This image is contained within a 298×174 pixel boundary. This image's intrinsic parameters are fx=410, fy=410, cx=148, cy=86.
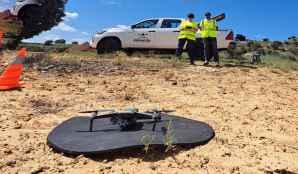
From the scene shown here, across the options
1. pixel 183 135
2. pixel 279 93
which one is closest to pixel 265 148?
pixel 183 135

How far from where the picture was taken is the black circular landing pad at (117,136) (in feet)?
14.6

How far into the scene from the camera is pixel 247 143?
192 inches

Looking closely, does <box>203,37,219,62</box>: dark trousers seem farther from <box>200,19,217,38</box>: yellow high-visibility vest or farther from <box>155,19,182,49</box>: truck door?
<box>155,19,182,49</box>: truck door

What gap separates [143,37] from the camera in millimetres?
14938

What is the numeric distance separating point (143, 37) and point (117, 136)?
34.4ft

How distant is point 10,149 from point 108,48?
33.8 feet

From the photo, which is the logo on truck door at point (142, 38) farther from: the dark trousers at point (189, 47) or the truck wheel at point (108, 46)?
the dark trousers at point (189, 47)

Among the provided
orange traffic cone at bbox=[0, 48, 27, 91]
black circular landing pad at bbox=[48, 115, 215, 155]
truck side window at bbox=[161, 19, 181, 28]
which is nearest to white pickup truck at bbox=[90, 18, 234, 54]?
truck side window at bbox=[161, 19, 181, 28]

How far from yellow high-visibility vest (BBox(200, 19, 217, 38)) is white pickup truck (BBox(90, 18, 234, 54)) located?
209cm

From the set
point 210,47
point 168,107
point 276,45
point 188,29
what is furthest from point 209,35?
point 276,45

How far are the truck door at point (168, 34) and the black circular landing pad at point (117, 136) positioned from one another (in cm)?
966

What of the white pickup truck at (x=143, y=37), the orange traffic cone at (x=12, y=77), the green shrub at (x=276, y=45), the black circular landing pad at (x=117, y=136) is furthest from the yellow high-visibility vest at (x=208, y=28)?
the green shrub at (x=276, y=45)

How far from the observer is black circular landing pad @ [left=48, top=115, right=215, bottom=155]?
4453mm

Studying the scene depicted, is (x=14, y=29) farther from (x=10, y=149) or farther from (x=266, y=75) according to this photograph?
(x=10, y=149)
